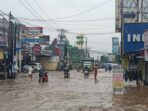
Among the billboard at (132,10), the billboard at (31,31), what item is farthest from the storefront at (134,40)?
the billboard at (31,31)

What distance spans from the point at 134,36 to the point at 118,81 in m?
15.6

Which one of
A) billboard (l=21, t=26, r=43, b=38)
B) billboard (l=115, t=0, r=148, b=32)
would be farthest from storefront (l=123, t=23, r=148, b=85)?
billboard (l=21, t=26, r=43, b=38)

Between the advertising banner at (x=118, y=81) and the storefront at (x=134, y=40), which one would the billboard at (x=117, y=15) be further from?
the advertising banner at (x=118, y=81)

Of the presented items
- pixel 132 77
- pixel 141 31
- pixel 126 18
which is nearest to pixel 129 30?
pixel 141 31

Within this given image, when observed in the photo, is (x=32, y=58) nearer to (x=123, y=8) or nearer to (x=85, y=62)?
(x=85, y=62)

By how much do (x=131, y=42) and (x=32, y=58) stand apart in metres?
47.7

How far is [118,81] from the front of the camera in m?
28.8

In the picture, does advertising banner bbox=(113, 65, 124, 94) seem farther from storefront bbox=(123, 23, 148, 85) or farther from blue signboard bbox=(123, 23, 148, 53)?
blue signboard bbox=(123, 23, 148, 53)

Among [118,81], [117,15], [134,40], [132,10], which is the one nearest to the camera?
[118,81]

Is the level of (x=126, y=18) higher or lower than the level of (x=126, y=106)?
higher

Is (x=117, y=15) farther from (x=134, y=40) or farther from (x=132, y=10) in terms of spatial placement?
(x=134, y=40)

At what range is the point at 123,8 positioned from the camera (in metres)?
59.8

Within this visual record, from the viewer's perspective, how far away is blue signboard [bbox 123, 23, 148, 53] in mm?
43688

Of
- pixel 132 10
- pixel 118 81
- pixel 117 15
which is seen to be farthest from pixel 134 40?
pixel 117 15
